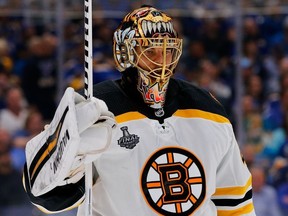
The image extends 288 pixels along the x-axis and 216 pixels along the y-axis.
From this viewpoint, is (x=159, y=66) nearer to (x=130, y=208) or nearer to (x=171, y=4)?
(x=130, y=208)

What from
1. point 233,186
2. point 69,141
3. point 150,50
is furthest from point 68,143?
point 233,186

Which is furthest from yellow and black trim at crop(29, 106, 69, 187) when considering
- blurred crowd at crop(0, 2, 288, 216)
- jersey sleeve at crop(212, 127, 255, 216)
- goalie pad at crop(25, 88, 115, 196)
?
blurred crowd at crop(0, 2, 288, 216)

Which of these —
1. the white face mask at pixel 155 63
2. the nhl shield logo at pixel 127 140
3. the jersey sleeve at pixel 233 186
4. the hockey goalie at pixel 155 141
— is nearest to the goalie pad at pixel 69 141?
the hockey goalie at pixel 155 141

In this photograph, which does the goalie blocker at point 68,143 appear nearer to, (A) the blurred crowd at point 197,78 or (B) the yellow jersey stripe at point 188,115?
(B) the yellow jersey stripe at point 188,115

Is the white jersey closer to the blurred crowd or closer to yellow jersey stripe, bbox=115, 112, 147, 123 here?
yellow jersey stripe, bbox=115, 112, 147, 123

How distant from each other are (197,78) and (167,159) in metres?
3.32

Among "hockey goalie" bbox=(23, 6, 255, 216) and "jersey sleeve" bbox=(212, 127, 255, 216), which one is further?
"jersey sleeve" bbox=(212, 127, 255, 216)

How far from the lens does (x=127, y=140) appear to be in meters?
2.62

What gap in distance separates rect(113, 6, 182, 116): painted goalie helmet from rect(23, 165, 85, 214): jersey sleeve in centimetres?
39

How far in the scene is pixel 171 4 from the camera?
221 inches

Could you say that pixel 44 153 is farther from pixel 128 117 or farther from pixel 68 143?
pixel 128 117

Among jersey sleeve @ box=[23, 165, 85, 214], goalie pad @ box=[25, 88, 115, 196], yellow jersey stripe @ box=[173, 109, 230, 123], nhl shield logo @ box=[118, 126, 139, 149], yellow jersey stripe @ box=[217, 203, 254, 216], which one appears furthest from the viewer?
yellow jersey stripe @ box=[217, 203, 254, 216]

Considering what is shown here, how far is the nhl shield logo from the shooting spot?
2.62 m

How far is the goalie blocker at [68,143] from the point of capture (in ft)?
7.20
